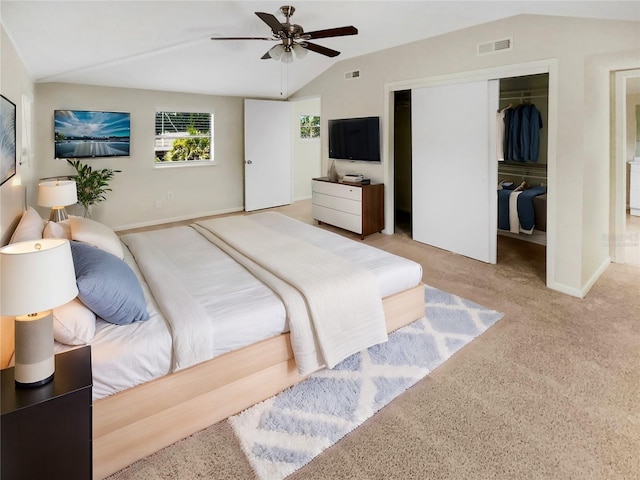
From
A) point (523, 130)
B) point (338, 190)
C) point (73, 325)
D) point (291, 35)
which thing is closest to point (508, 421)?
point (73, 325)

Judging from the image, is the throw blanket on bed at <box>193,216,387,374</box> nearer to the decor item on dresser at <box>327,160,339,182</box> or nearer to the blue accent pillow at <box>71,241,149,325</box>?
the blue accent pillow at <box>71,241,149,325</box>

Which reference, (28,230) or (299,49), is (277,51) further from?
(28,230)

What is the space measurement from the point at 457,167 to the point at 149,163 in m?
4.49

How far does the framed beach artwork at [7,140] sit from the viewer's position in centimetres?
217

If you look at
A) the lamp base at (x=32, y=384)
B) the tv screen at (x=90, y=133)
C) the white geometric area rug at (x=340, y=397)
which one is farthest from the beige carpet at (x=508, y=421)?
the tv screen at (x=90, y=133)

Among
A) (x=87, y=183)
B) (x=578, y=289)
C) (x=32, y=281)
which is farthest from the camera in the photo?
(x=87, y=183)

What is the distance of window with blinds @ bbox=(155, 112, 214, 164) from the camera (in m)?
6.02

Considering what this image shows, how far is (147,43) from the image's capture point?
3.78 m

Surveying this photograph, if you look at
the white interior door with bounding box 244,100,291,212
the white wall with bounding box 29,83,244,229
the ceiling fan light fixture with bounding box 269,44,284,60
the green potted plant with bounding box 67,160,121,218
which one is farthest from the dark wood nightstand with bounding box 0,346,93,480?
the white interior door with bounding box 244,100,291,212

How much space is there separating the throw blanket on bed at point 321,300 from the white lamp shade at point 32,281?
42.5 inches

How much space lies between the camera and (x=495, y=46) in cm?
368

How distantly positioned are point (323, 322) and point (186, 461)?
90 centimetres

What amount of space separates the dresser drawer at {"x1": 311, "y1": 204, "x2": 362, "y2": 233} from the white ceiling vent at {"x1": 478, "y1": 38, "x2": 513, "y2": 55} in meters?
2.34

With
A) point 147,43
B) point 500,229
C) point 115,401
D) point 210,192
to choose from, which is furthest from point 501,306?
point 210,192
